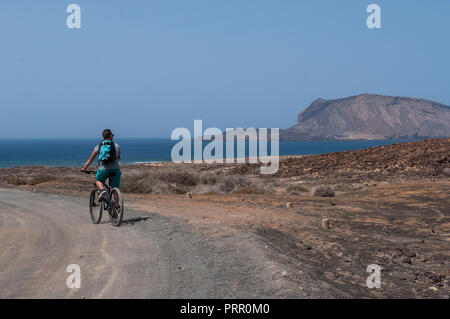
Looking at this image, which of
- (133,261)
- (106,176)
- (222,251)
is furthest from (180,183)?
(133,261)

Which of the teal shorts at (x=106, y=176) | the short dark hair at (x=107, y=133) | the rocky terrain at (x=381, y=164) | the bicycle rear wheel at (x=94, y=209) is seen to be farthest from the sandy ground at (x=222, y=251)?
the rocky terrain at (x=381, y=164)

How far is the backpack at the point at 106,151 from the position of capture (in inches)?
409

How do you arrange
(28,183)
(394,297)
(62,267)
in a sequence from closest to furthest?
(394,297)
(62,267)
(28,183)

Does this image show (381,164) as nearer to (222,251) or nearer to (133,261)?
(222,251)

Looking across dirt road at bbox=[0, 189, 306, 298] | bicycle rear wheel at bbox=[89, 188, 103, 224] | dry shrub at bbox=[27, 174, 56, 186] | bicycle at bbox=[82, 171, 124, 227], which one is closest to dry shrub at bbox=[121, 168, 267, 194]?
dry shrub at bbox=[27, 174, 56, 186]

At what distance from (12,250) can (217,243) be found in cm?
375

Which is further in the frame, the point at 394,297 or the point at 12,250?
A: the point at 12,250

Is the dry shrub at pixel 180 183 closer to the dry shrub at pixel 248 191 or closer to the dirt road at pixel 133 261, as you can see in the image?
the dry shrub at pixel 248 191

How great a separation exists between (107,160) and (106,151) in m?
0.21

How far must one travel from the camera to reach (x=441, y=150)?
31312 millimetres

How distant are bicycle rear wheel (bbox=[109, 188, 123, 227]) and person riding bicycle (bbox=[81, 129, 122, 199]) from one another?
8.4 inches

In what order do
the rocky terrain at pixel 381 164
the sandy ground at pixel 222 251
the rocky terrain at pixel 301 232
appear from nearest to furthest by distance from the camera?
the sandy ground at pixel 222 251
the rocky terrain at pixel 301 232
the rocky terrain at pixel 381 164
